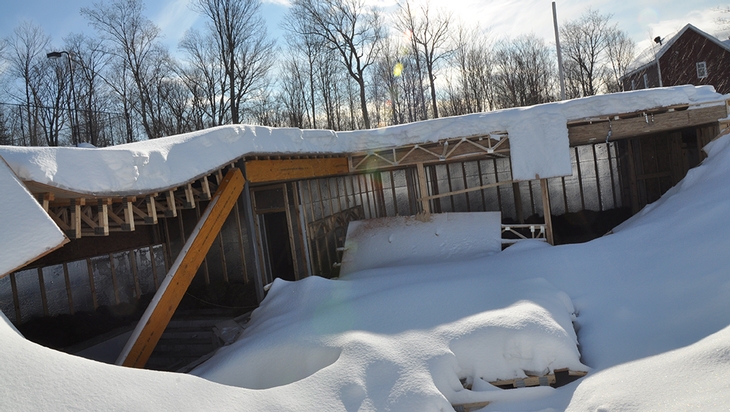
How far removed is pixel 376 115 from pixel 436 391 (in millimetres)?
31689

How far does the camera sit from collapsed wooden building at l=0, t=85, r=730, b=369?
30.5 feet

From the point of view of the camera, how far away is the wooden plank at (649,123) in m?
12.8

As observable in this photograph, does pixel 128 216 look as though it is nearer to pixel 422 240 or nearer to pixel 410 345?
pixel 410 345

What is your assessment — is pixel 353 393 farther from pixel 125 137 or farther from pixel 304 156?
pixel 125 137

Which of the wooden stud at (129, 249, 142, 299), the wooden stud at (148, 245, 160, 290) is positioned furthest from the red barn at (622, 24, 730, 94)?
the wooden stud at (129, 249, 142, 299)

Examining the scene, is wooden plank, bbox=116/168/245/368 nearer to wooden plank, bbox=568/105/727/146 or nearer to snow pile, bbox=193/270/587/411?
snow pile, bbox=193/270/587/411

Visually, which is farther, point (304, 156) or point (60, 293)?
point (304, 156)

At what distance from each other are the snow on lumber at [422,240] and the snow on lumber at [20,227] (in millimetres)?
8954

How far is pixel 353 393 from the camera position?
5.77m

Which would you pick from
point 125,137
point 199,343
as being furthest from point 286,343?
point 125,137

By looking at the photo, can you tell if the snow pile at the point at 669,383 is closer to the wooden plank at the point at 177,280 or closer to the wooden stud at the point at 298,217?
the wooden plank at the point at 177,280

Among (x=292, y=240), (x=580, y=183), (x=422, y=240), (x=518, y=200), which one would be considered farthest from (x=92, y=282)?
(x=580, y=183)

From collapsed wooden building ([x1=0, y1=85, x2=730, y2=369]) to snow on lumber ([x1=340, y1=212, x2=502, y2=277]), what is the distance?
0.55 meters

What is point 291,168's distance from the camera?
39.2ft
